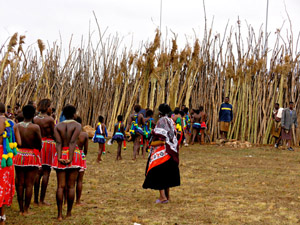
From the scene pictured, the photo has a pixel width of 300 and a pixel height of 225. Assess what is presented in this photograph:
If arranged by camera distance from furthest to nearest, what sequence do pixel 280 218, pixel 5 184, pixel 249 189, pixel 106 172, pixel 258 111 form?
pixel 258 111
pixel 106 172
pixel 249 189
pixel 280 218
pixel 5 184

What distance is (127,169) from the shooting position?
8.72m

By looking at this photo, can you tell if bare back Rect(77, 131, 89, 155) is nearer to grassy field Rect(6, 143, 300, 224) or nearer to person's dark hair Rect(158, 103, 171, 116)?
grassy field Rect(6, 143, 300, 224)

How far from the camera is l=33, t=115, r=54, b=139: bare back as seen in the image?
5.29m

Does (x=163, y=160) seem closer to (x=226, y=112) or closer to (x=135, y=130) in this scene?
(x=135, y=130)

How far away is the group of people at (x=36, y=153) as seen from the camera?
440cm

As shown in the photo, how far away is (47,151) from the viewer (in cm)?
530

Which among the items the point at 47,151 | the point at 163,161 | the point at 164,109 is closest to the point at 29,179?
the point at 47,151

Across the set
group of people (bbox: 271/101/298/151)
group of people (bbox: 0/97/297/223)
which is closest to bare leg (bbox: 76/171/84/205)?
group of people (bbox: 0/97/297/223)

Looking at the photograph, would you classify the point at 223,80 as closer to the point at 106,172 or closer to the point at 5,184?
the point at 106,172

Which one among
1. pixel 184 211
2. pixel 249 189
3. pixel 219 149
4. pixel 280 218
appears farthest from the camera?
pixel 219 149

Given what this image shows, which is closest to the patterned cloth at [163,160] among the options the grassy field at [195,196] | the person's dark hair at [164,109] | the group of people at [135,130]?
the person's dark hair at [164,109]

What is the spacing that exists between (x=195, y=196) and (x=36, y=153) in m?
2.48

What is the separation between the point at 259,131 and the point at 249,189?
27.8 ft

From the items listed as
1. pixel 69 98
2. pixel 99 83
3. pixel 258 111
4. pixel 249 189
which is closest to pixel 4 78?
pixel 69 98
